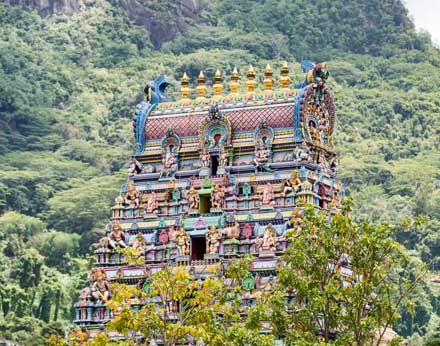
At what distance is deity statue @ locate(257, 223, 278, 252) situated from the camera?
121ft

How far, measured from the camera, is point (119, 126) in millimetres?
115688

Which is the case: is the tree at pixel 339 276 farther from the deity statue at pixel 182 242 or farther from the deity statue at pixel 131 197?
the deity statue at pixel 131 197

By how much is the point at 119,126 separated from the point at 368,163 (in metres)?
19.9

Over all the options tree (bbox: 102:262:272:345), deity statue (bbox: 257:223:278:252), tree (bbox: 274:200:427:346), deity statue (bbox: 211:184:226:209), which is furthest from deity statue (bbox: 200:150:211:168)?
tree (bbox: 274:200:427:346)

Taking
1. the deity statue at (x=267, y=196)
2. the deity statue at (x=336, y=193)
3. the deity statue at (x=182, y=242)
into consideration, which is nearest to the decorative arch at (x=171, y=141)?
the deity statue at (x=182, y=242)

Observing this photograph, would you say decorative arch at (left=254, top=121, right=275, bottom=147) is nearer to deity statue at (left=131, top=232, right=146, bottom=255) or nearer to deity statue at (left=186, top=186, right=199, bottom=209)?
deity statue at (left=186, top=186, right=199, bottom=209)

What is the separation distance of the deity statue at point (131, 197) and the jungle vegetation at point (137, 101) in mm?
29980

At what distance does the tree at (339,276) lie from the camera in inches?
1121

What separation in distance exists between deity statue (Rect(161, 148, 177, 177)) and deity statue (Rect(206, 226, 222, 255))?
2.64 meters

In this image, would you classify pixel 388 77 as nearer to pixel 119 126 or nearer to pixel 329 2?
pixel 329 2

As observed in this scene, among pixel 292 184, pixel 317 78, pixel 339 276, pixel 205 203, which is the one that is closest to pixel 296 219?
pixel 292 184

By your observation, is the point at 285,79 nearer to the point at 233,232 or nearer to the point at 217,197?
the point at 217,197

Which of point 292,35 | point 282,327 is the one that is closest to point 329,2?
point 292,35

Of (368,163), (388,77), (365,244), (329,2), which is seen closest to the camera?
(365,244)
